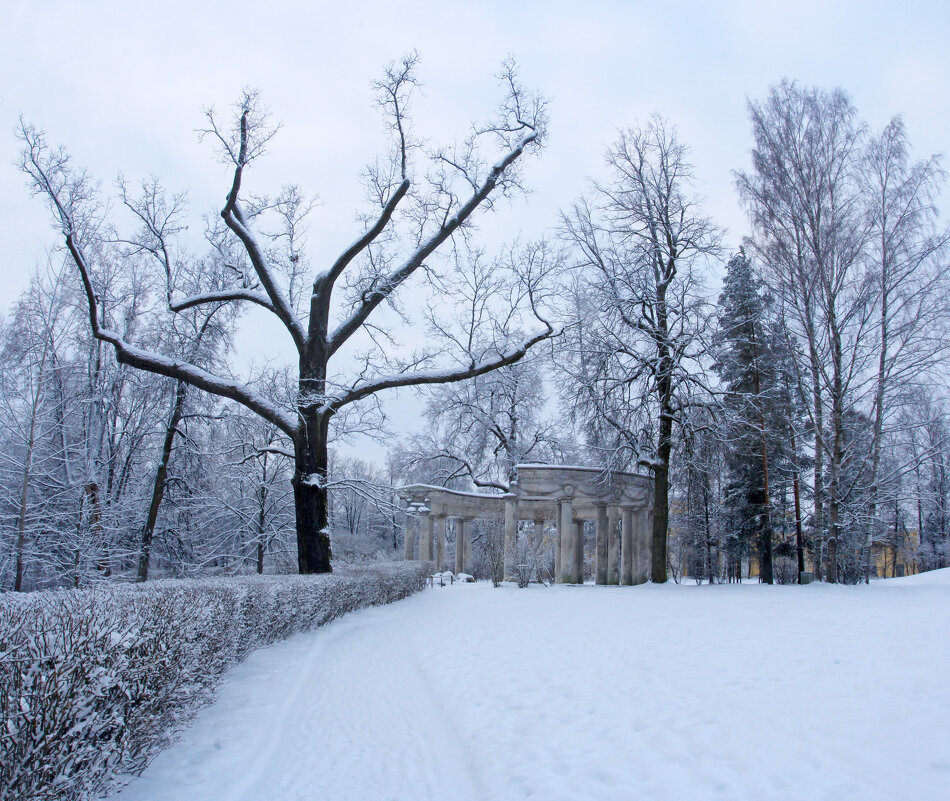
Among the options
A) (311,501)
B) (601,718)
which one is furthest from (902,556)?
(601,718)

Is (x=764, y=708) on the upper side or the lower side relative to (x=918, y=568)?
upper

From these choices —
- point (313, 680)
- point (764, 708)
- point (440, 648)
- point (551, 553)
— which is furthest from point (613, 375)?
point (764, 708)

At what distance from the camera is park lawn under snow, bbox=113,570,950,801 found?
372cm

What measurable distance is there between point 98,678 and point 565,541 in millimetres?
17434

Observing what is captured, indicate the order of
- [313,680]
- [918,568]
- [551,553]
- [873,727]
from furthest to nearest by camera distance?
[918,568], [551,553], [313,680], [873,727]

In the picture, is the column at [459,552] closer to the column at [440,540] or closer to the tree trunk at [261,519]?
the column at [440,540]

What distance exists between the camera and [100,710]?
139 inches

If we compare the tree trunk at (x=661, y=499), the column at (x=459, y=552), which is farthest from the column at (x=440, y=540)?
the tree trunk at (x=661, y=499)

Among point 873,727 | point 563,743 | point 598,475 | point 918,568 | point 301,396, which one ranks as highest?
point 301,396

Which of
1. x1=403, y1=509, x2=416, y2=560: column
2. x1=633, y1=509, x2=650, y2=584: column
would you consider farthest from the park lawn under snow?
x1=403, y1=509, x2=416, y2=560: column

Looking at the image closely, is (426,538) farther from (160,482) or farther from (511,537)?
(160,482)

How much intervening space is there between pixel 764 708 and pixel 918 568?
154ft

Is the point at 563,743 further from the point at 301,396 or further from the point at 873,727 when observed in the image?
the point at 301,396

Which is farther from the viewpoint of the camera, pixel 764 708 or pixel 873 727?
pixel 764 708
